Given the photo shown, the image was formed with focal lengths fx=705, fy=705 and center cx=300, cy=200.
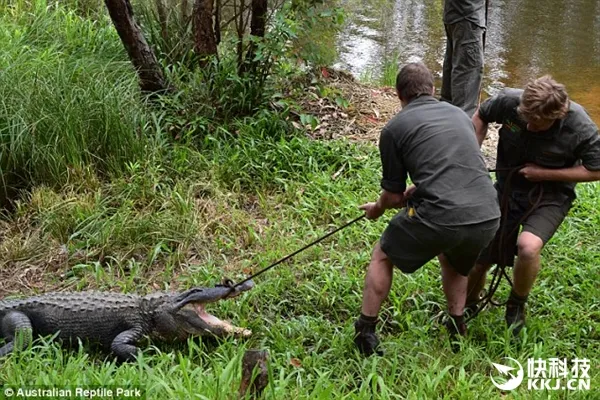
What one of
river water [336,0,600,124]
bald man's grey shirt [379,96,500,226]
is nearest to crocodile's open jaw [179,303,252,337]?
bald man's grey shirt [379,96,500,226]

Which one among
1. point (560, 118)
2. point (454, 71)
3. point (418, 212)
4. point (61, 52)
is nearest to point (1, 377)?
point (418, 212)

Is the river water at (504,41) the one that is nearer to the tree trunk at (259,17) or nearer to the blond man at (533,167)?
the tree trunk at (259,17)

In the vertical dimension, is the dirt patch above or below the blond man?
below

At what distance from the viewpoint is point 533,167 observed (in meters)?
3.89

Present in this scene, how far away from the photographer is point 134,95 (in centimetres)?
619

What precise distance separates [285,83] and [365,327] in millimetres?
3762

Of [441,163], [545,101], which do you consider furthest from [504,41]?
[441,163]

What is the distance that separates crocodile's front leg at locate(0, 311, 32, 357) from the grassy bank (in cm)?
10

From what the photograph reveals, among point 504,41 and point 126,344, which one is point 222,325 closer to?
point 126,344

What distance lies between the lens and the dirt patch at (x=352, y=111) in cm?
680

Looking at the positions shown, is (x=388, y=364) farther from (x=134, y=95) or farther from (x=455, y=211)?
(x=134, y=95)

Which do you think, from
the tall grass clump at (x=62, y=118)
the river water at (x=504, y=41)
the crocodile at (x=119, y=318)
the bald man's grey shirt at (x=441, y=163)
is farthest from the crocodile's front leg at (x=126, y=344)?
the river water at (x=504, y=41)

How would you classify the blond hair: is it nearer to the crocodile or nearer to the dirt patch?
the crocodile

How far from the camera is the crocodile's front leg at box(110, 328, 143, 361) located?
3850 millimetres
